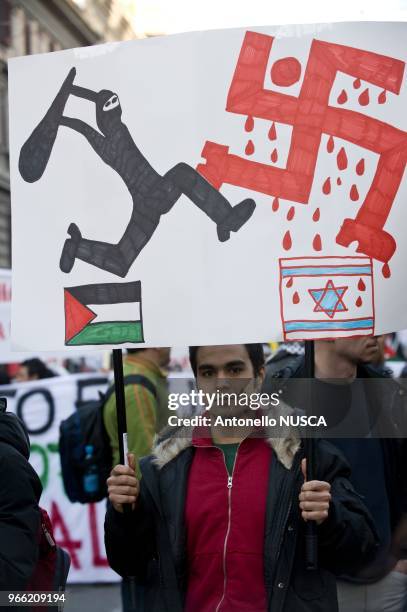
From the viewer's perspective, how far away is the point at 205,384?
2.65 m

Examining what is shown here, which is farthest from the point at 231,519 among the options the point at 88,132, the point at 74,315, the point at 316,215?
the point at 88,132

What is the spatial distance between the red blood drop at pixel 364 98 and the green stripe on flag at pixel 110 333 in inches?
31.9

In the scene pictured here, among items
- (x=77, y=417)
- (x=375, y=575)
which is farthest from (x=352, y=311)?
(x=77, y=417)

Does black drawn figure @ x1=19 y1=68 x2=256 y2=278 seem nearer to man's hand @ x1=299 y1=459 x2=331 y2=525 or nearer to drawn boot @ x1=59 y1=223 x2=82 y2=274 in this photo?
drawn boot @ x1=59 y1=223 x2=82 y2=274

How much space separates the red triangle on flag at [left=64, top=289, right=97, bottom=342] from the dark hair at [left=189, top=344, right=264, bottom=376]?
322 mm

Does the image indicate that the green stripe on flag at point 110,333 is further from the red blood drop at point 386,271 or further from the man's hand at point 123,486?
the red blood drop at point 386,271

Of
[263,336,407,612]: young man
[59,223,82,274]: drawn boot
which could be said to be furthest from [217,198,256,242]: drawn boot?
[263,336,407,612]: young man

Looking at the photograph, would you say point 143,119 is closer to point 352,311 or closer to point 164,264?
point 164,264

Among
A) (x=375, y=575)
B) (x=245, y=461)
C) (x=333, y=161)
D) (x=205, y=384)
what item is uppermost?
(x=333, y=161)

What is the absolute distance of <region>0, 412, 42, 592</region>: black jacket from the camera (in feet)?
7.78

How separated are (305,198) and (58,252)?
0.68 meters

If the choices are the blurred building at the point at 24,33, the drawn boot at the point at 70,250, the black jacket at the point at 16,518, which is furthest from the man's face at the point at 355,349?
the blurred building at the point at 24,33

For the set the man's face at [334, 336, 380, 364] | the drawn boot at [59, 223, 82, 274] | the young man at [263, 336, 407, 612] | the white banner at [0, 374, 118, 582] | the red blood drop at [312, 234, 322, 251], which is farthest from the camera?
the white banner at [0, 374, 118, 582]

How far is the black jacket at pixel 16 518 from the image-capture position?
237 centimetres
